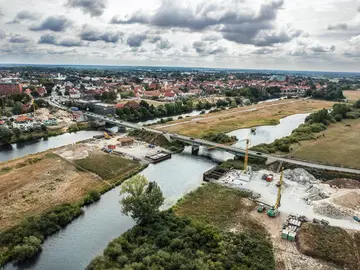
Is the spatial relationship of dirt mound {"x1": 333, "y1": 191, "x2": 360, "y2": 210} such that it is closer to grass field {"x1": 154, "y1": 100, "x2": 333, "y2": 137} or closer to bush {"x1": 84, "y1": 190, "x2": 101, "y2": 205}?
bush {"x1": 84, "y1": 190, "x2": 101, "y2": 205}

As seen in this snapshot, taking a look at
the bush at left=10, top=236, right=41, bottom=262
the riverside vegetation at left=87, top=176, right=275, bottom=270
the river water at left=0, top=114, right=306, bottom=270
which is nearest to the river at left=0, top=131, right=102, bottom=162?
the river water at left=0, top=114, right=306, bottom=270

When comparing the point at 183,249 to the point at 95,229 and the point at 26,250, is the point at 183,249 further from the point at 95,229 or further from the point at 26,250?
the point at 26,250

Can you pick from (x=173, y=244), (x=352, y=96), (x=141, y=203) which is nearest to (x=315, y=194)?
(x=173, y=244)

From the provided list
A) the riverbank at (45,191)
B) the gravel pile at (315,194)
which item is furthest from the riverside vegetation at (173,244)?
the gravel pile at (315,194)

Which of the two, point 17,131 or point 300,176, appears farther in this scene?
point 17,131

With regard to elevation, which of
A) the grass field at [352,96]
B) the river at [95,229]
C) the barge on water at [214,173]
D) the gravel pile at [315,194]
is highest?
the grass field at [352,96]

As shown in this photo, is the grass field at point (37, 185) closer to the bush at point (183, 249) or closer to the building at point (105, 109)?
the bush at point (183, 249)

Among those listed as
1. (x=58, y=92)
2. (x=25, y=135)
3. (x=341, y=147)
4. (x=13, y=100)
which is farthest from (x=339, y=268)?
(x=58, y=92)
